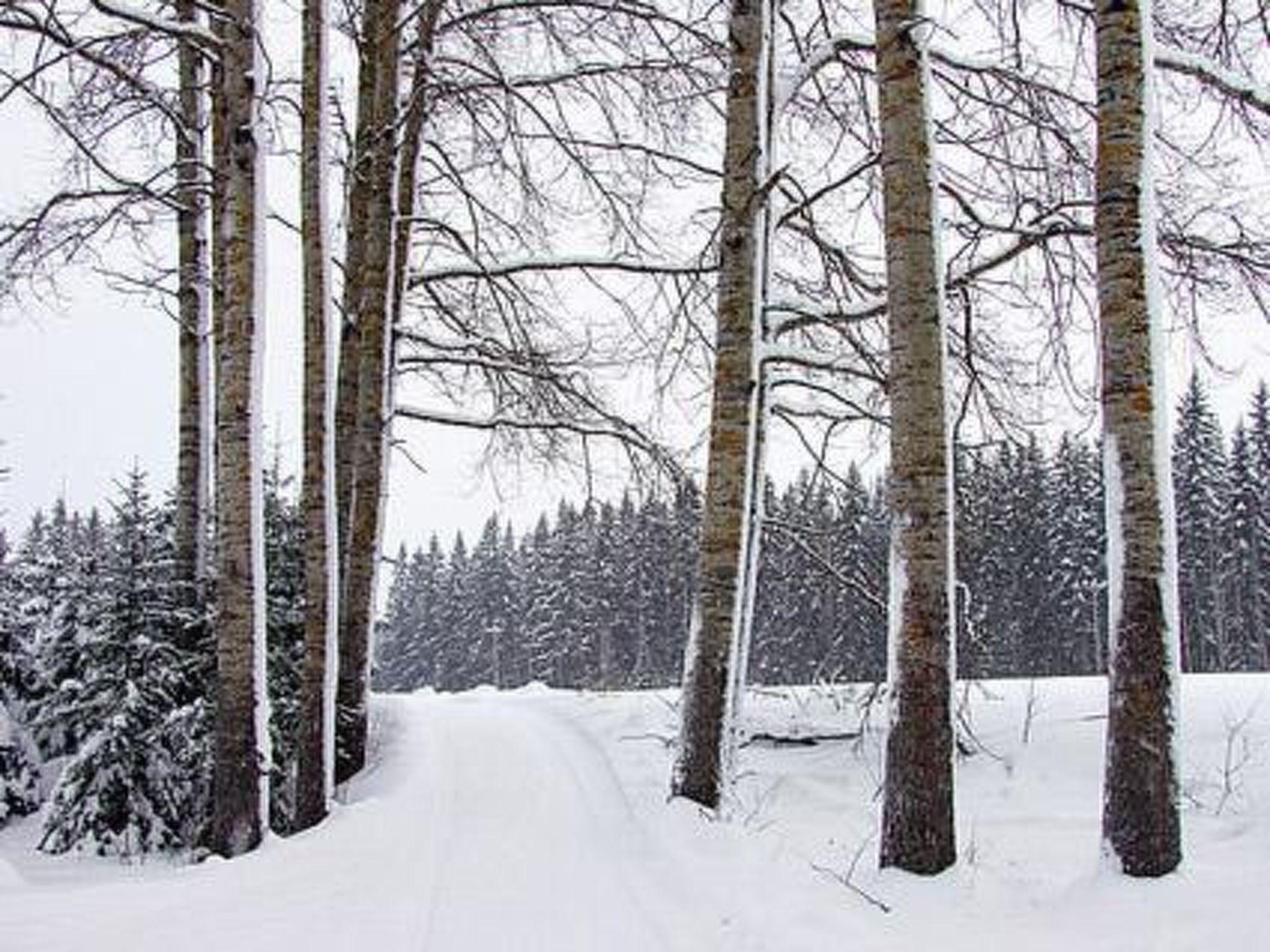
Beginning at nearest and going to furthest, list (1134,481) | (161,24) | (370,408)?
(1134,481), (161,24), (370,408)

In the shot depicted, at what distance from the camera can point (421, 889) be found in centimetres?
536

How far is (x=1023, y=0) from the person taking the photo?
24.9 ft

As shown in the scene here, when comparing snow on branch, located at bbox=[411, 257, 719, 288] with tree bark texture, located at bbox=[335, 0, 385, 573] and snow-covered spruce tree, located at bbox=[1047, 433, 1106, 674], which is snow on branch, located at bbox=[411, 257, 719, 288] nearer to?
tree bark texture, located at bbox=[335, 0, 385, 573]

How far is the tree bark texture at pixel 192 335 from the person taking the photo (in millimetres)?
11047

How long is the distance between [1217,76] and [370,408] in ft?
22.0

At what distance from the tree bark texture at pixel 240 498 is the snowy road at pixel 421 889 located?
18.6 inches

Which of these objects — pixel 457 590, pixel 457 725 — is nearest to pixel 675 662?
pixel 457 590

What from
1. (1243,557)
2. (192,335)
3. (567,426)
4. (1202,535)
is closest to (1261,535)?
(1243,557)

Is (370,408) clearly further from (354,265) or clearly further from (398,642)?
(398,642)

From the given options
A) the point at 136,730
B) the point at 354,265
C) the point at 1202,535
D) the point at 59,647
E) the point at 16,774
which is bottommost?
the point at 16,774

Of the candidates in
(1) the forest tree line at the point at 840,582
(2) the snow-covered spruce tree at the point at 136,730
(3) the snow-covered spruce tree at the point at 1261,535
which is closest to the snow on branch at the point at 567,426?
(1) the forest tree line at the point at 840,582

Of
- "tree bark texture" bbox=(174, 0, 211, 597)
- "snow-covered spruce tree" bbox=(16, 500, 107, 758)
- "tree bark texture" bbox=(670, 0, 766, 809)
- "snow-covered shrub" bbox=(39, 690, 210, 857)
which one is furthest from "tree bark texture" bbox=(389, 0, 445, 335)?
"snow-covered spruce tree" bbox=(16, 500, 107, 758)

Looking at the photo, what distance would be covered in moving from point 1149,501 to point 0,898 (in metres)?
4.93

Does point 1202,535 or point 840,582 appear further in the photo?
point 1202,535
